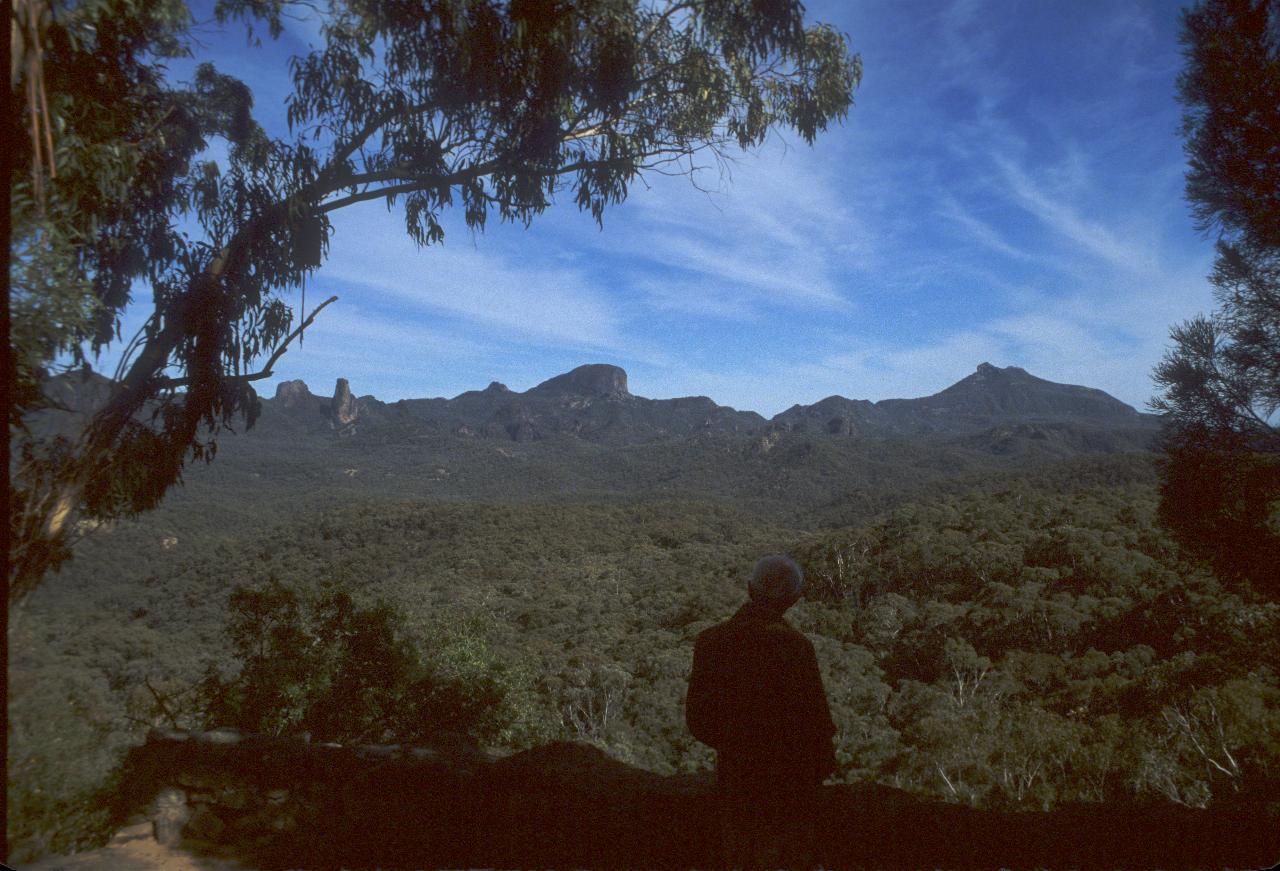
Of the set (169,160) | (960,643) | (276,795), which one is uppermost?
(169,160)

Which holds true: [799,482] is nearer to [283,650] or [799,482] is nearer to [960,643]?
[960,643]

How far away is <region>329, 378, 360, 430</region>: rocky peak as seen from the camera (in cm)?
4716

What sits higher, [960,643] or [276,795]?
[276,795]

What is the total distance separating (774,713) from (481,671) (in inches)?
236

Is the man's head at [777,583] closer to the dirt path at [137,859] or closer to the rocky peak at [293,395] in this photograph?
the dirt path at [137,859]

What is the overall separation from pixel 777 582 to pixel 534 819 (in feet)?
5.22

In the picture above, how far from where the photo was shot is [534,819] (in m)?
2.60

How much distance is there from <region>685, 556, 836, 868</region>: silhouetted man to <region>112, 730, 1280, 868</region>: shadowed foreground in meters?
0.46

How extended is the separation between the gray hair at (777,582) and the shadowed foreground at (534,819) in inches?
37.6

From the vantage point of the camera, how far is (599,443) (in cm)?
8188

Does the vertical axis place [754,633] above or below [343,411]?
below

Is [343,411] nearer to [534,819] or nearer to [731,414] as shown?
[534,819]

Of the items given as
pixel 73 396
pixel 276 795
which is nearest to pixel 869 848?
pixel 276 795

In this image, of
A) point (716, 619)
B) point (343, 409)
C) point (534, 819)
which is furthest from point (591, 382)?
point (534, 819)
